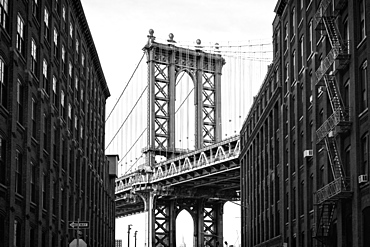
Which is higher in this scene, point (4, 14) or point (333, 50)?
point (4, 14)

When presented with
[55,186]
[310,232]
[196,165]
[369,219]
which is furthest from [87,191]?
[196,165]

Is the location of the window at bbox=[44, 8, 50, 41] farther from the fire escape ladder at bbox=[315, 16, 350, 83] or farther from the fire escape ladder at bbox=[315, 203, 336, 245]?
the fire escape ladder at bbox=[315, 203, 336, 245]

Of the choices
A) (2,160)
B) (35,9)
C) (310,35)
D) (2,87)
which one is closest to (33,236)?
(2,160)

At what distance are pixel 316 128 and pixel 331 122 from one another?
5167 millimetres

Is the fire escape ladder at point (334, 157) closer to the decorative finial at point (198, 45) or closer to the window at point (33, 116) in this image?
the window at point (33, 116)

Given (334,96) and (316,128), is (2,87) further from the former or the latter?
(316,128)

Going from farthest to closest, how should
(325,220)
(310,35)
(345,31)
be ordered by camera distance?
(310,35) → (325,220) → (345,31)

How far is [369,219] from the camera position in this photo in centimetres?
3825

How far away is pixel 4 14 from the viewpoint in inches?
1441

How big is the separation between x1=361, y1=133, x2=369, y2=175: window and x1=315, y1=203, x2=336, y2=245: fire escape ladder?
18.4ft

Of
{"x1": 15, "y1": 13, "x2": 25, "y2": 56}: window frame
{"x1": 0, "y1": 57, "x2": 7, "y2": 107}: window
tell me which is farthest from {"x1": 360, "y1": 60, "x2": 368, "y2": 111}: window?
{"x1": 0, "y1": 57, "x2": 7, "y2": 107}: window

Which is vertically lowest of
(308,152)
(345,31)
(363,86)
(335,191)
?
(335,191)

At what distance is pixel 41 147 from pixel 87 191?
87.8 feet

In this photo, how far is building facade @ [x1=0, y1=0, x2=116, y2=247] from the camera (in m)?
36.7
